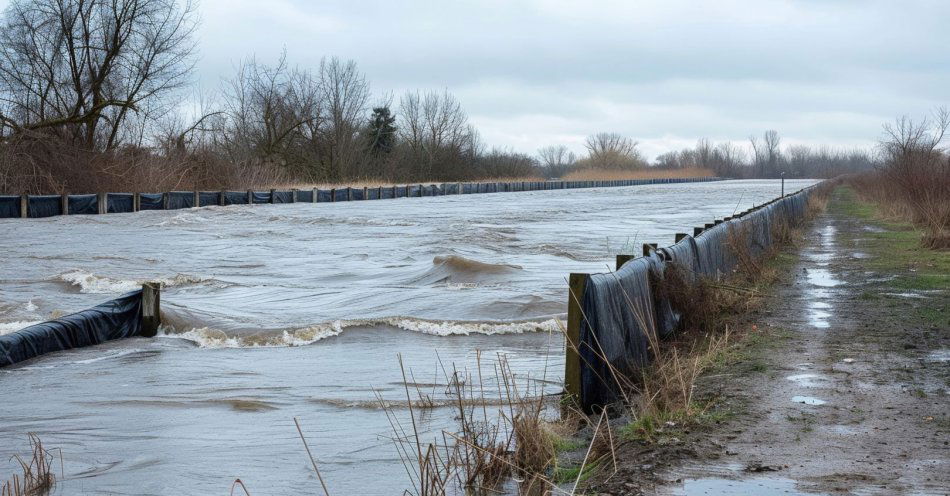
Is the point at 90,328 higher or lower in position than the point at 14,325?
higher

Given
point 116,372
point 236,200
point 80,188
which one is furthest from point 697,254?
point 236,200

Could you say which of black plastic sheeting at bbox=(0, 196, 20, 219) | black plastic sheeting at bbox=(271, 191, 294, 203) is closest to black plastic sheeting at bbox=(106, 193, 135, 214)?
black plastic sheeting at bbox=(0, 196, 20, 219)

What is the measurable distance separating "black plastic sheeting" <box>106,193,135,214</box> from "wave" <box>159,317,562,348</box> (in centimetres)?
2530

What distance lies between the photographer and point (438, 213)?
39125 mm

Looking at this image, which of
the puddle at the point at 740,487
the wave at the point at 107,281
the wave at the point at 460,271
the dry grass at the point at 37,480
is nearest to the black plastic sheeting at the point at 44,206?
the wave at the point at 107,281

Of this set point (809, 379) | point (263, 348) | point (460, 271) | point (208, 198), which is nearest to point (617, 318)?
point (809, 379)

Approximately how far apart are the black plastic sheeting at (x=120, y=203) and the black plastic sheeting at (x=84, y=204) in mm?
500

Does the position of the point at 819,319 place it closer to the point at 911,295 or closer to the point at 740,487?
the point at 911,295

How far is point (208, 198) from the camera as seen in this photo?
135ft

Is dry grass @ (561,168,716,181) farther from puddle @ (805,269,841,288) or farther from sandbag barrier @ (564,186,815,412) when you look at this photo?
sandbag barrier @ (564,186,815,412)

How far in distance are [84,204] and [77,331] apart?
25469 mm

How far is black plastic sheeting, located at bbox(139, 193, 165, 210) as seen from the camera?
36938 mm

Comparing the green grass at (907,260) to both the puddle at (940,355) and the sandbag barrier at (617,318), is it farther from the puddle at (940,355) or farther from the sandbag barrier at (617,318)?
the puddle at (940,355)

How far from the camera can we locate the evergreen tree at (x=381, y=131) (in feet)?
282
